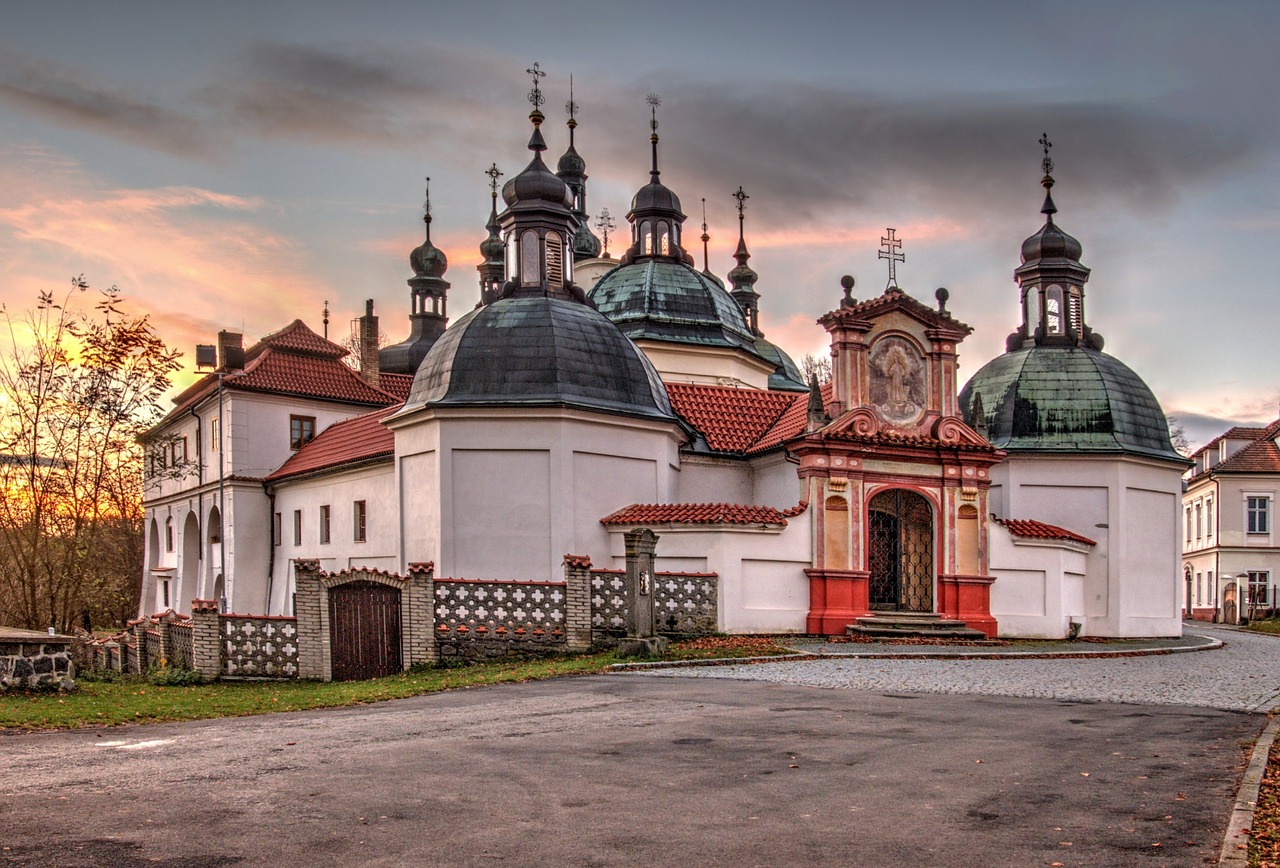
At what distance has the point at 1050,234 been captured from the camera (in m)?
38.3

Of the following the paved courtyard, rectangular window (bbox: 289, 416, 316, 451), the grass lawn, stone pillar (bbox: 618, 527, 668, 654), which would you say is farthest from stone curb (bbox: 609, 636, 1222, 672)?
rectangular window (bbox: 289, 416, 316, 451)

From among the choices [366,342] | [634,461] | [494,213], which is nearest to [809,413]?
[634,461]

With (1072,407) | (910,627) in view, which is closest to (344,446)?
(910,627)

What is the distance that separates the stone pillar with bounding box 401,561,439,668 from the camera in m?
22.0

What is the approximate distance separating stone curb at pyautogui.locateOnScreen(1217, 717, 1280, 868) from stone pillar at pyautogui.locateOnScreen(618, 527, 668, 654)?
12.4m

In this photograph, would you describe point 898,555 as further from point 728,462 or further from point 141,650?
point 141,650

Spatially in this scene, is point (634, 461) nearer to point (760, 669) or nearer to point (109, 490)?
point (760, 669)

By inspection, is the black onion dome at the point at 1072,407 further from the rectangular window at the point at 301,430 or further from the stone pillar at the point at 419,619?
A: the rectangular window at the point at 301,430

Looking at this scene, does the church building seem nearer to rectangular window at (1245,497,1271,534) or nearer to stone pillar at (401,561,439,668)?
stone pillar at (401,561,439,668)

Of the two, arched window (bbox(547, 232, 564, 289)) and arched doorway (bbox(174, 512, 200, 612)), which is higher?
arched window (bbox(547, 232, 564, 289))

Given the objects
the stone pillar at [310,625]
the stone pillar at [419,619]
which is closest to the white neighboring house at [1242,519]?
the stone pillar at [419,619]

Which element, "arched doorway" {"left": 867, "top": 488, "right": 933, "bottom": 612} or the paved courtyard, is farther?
"arched doorway" {"left": 867, "top": 488, "right": 933, "bottom": 612}

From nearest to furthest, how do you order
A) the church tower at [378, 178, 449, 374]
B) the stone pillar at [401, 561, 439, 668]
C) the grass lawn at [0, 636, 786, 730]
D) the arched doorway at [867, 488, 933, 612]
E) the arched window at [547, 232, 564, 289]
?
1. the grass lawn at [0, 636, 786, 730]
2. the stone pillar at [401, 561, 439, 668]
3. the arched doorway at [867, 488, 933, 612]
4. the arched window at [547, 232, 564, 289]
5. the church tower at [378, 178, 449, 374]

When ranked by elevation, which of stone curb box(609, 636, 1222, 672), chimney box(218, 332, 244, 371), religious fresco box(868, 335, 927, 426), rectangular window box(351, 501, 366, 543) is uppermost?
chimney box(218, 332, 244, 371)
